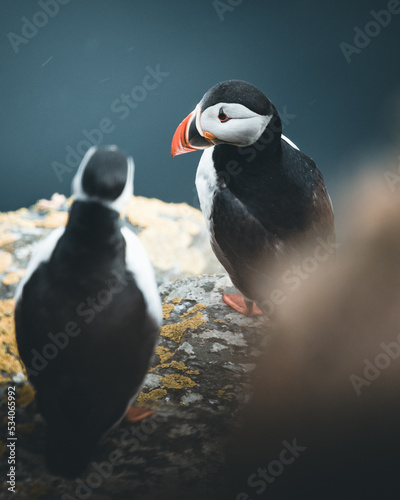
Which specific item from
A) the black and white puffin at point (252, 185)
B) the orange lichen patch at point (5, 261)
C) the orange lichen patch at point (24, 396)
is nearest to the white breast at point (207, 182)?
the black and white puffin at point (252, 185)

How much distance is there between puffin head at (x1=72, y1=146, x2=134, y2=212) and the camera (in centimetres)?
97

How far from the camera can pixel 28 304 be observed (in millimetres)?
1077

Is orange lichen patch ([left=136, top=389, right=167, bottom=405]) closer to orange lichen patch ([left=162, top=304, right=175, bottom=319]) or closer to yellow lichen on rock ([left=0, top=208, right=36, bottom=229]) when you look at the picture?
orange lichen patch ([left=162, top=304, right=175, bottom=319])

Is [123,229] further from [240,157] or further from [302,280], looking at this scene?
[302,280]

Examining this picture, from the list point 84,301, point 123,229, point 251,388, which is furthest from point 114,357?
point 251,388

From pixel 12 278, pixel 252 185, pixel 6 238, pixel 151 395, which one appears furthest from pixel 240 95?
pixel 6 238

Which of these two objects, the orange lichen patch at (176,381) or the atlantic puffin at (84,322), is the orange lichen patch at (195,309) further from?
the atlantic puffin at (84,322)

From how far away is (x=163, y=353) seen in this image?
175 cm

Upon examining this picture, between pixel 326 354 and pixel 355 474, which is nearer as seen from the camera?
pixel 355 474

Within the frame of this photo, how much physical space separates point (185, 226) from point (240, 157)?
1303 mm

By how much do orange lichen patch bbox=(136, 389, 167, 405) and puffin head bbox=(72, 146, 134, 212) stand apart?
826 millimetres

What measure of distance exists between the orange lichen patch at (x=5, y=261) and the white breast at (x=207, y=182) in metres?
1.08

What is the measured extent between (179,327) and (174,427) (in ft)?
1.90

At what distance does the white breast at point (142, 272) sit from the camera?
3.77ft
